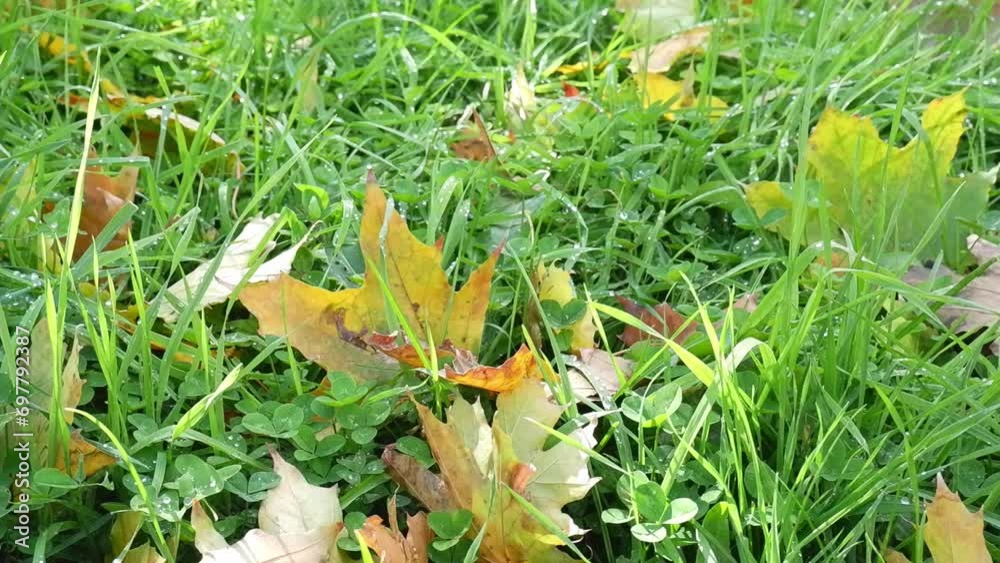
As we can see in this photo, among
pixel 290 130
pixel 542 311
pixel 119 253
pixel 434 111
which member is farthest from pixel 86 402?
A: pixel 434 111

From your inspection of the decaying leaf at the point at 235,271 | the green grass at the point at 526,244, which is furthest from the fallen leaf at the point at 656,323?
the decaying leaf at the point at 235,271

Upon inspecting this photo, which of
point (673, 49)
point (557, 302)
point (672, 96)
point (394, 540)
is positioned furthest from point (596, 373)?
point (673, 49)

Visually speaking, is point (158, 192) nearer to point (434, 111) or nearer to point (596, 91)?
point (434, 111)

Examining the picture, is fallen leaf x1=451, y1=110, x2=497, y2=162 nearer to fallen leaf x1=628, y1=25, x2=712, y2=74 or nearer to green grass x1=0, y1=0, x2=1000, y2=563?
green grass x1=0, y1=0, x2=1000, y2=563

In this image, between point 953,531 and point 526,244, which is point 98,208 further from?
point 953,531

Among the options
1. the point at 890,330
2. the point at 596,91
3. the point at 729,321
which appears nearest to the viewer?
the point at 729,321

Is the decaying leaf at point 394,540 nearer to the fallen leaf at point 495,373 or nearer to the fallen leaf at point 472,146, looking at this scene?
the fallen leaf at point 495,373
